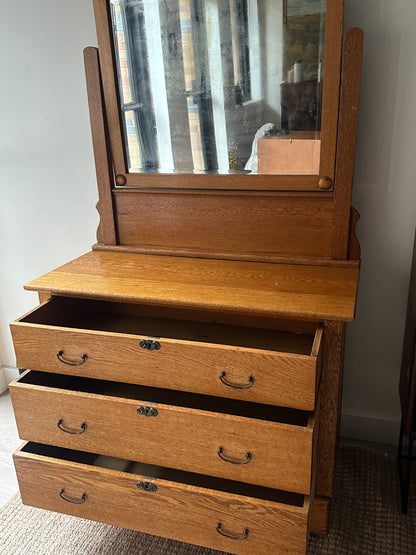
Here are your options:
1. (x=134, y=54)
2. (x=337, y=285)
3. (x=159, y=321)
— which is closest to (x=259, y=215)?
(x=337, y=285)

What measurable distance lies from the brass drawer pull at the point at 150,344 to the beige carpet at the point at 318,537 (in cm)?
63

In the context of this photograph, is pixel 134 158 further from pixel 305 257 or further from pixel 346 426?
pixel 346 426

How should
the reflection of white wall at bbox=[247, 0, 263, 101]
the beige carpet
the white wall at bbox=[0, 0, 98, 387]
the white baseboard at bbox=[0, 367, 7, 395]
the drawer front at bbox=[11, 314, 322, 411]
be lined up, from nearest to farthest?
the drawer front at bbox=[11, 314, 322, 411] < the reflection of white wall at bbox=[247, 0, 263, 101] < the beige carpet < the white wall at bbox=[0, 0, 98, 387] < the white baseboard at bbox=[0, 367, 7, 395]

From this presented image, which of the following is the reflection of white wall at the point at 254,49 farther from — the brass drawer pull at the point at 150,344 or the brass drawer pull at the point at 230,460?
the brass drawer pull at the point at 230,460

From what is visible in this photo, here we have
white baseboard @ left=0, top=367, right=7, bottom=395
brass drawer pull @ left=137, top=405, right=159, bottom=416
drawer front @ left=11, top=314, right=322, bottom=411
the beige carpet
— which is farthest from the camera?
white baseboard @ left=0, top=367, right=7, bottom=395

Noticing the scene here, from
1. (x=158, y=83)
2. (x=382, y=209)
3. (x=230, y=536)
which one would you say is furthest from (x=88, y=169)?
(x=230, y=536)

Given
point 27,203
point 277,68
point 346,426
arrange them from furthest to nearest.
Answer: point 27,203, point 346,426, point 277,68

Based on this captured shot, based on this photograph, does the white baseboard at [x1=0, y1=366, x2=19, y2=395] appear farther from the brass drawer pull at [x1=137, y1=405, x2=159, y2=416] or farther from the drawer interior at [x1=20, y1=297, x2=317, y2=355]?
the brass drawer pull at [x1=137, y1=405, x2=159, y2=416]

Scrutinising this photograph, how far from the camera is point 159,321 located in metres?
1.45

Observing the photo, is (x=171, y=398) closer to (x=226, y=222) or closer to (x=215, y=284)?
(x=215, y=284)

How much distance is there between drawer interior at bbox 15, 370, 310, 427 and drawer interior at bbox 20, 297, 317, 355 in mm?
155


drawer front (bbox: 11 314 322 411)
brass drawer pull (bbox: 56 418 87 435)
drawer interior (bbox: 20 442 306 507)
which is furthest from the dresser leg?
brass drawer pull (bbox: 56 418 87 435)

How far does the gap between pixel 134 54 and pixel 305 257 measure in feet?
2.45

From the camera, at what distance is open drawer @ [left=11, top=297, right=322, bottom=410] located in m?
1.04
